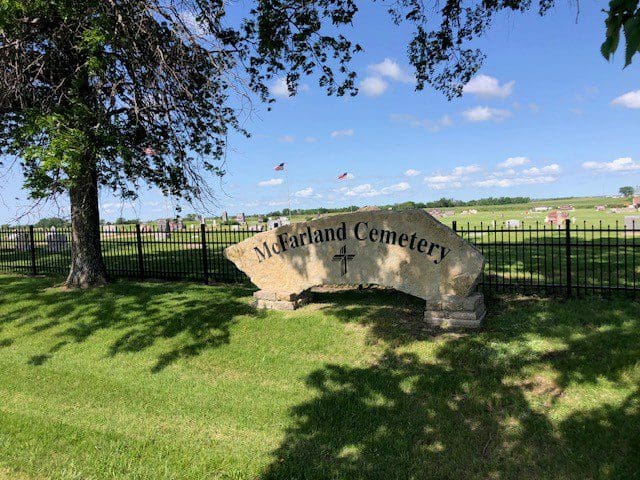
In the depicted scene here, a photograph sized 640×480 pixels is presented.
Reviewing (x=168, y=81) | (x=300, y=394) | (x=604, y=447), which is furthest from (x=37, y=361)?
(x=604, y=447)

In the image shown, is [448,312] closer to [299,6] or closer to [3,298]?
[299,6]

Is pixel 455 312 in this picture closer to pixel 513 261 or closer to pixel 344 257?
pixel 344 257

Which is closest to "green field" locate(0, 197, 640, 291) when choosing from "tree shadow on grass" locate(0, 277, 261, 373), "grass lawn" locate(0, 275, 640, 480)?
"grass lawn" locate(0, 275, 640, 480)

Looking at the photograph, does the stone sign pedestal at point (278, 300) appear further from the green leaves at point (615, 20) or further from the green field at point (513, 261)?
the green leaves at point (615, 20)

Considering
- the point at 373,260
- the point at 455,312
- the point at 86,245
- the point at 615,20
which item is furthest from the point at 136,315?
the point at 615,20

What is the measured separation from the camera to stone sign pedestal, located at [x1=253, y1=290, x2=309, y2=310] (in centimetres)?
875

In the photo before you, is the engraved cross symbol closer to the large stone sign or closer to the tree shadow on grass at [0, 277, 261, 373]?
the large stone sign

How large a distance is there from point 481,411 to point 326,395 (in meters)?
1.82

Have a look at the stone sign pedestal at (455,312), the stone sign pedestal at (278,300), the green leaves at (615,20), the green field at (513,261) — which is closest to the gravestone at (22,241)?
the green field at (513,261)

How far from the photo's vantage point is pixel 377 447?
15.3 ft

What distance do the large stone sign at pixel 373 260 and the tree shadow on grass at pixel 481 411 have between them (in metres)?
0.71

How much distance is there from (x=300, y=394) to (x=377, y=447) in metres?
1.41

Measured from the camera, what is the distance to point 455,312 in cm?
730

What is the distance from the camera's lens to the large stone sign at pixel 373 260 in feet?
24.2
